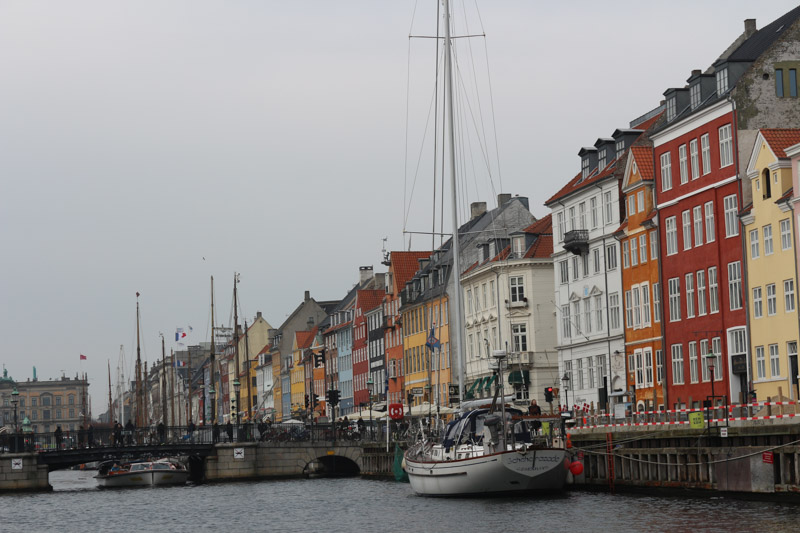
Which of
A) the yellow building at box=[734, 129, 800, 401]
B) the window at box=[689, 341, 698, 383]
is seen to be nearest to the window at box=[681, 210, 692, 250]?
the window at box=[689, 341, 698, 383]

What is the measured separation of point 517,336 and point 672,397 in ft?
82.0

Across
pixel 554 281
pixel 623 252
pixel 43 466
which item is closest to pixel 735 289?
pixel 623 252

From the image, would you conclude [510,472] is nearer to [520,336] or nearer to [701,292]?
[701,292]

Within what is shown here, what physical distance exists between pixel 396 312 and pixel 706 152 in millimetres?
65155

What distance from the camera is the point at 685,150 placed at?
232 feet

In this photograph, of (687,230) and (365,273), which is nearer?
(687,230)

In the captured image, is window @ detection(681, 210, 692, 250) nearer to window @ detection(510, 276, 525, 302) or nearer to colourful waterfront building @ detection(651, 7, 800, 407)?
colourful waterfront building @ detection(651, 7, 800, 407)

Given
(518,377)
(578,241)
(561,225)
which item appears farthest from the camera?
(518,377)

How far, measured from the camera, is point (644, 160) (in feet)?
248

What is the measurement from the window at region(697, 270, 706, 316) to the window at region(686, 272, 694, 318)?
69cm

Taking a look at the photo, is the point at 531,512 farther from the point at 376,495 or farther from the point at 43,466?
the point at 43,466

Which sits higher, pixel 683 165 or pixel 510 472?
A: pixel 683 165

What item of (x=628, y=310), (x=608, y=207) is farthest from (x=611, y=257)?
(x=628, y=310)

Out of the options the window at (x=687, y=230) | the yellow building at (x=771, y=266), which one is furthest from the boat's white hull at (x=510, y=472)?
the window at (x=687, y=230)
